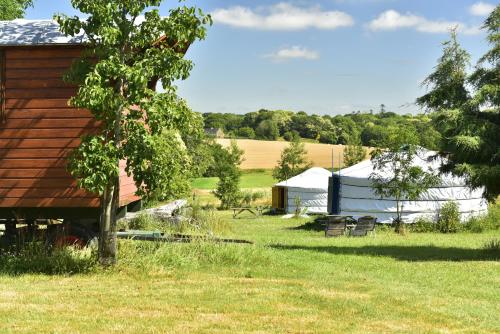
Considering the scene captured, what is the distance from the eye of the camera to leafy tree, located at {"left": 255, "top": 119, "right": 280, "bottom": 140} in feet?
295

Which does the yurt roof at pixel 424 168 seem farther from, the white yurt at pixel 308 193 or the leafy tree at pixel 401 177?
the white yurt at pixel 308 193

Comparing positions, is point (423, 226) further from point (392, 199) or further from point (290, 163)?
point (290, 163)

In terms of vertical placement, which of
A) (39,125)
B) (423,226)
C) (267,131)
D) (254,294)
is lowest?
(423,226)

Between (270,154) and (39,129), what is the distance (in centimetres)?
5589

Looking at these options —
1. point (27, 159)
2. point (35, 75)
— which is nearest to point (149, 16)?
point (35, 75)

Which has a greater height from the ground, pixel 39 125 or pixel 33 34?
pixel 33 34

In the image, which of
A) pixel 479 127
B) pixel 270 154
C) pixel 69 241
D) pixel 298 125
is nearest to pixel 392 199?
pixel 479 127

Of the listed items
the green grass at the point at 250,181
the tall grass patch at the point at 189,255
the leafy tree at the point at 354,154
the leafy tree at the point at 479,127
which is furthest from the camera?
the green grass at the point at 250,181

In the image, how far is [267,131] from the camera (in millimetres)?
90312

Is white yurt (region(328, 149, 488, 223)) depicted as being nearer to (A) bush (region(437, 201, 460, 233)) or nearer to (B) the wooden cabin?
(A) bush (region(437, 201, 460, 233))

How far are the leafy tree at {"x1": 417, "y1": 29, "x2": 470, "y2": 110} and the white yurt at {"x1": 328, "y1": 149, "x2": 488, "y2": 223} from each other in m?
9.88

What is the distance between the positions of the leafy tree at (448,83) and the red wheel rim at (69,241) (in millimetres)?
8045

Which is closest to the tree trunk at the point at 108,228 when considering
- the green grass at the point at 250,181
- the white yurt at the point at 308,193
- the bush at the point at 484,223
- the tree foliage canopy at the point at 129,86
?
the tree foliage canopy at the point at 129,86

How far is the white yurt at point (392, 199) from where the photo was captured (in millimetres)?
24250
